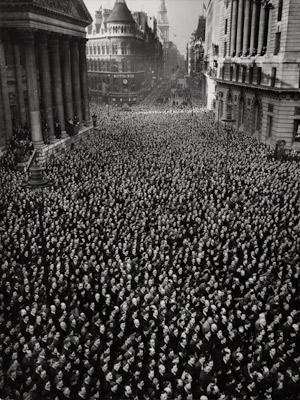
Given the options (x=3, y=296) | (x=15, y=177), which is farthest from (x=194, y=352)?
(x=15, y=177)

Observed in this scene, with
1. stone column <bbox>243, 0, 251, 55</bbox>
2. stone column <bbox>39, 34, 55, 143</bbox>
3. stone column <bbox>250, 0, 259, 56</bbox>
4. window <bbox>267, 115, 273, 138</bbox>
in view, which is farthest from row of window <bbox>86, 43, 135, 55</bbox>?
window <bbox>267, 115, 273, 138</bbox>

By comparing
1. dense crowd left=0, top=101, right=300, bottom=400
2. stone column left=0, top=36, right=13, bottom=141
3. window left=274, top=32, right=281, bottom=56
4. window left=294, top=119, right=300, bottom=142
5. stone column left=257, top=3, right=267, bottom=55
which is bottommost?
dense crowd left=0, top=101, right=300, bottom=400

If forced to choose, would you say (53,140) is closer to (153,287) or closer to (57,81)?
(57,81)

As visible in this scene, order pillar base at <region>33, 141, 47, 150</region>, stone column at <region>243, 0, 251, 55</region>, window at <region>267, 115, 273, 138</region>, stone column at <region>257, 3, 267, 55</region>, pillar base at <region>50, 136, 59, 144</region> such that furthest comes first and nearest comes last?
stone column at <region>243, 0, 251, 55</region>
stone column at <region>257, 3, 267, 55</region>
window at <region>267, 115, 273, 138</region>
pillar base at <region>50, 136, 59, 144</region>
pillar base at <region>33, 141, 47, 150</region>

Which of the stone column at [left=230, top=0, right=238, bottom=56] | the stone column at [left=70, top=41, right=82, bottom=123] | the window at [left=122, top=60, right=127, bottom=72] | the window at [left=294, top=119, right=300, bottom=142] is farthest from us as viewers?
the window at [left=122, top=60, right=127, bottom=72]

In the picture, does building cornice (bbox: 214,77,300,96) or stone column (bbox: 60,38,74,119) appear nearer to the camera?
building cornice (bbox: 214,77,300,96)

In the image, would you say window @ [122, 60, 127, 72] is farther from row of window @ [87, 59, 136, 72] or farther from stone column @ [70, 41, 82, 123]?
stone column @ [70, 41, 82, 123]

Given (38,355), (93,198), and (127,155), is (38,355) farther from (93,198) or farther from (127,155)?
(127,155)
